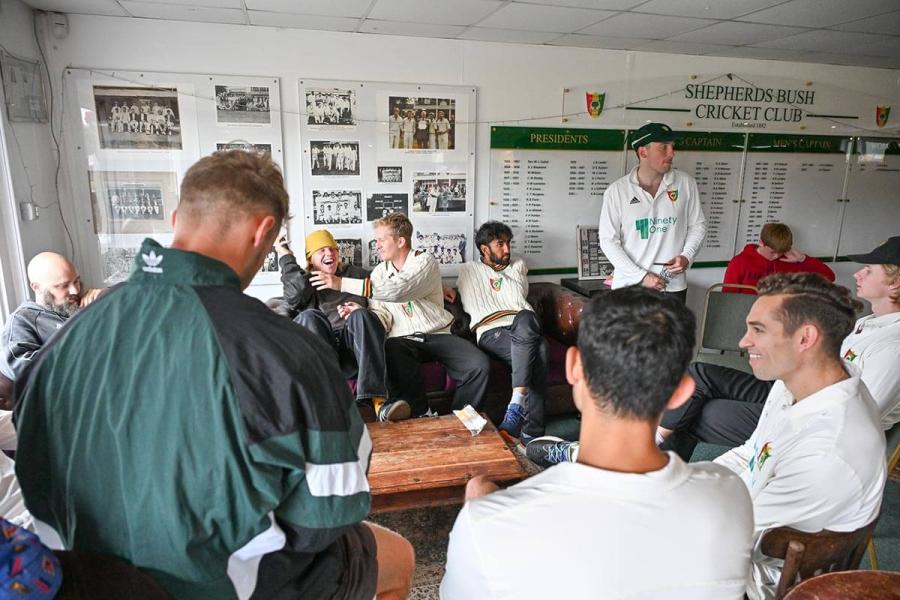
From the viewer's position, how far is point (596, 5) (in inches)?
121

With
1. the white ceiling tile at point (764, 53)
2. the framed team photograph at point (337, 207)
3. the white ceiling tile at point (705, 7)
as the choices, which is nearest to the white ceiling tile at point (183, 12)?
the framed team photograph at point (337, 207)

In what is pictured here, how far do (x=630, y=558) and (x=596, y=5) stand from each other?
9.92ft

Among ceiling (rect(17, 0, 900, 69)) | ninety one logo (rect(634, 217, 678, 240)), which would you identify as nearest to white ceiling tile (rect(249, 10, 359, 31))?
ceiling (rect(17, 0, 900, 69))

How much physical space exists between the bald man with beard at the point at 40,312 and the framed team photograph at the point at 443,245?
2.05 metres

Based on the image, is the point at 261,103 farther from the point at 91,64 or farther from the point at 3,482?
the point at 3,482

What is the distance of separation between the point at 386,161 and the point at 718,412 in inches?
Result: 99.6

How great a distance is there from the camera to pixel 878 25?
3.50 metres

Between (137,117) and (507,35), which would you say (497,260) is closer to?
(507,35)

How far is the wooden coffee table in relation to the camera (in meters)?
2.13

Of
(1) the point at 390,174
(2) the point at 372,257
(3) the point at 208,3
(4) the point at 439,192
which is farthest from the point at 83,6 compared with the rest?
(4) the point at 439,192

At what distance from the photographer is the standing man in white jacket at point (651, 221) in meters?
3.70

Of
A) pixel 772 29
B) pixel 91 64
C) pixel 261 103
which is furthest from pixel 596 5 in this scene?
pixel 91 64

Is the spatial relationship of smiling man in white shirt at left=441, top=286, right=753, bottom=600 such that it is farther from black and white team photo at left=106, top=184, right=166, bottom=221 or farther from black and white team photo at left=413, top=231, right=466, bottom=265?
black and white team photo at left=106, top=184, right=166, bottom=221

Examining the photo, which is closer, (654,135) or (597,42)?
(654,135)
